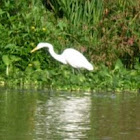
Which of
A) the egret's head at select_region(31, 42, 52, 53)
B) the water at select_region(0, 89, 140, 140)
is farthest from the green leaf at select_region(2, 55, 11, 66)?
the water at select_region(0, 89, 140, 140)

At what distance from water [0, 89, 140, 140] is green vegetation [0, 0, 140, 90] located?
35.0 inches

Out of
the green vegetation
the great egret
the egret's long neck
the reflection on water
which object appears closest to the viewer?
the reflection on water

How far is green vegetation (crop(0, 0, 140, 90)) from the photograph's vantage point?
1319 cm

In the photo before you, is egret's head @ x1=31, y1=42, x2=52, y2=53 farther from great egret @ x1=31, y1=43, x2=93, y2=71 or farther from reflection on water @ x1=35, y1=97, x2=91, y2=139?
reflection on water @ x1=35, y1=97, x2=91, y2=139

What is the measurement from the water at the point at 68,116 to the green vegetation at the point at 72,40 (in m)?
0.89

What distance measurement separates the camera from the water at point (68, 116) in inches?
336

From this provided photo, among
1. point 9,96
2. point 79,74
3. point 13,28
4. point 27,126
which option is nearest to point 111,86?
point 79,74

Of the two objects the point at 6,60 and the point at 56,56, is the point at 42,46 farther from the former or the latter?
the point at 6,60

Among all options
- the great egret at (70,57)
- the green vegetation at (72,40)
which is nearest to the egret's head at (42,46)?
the great egret at (70,57)

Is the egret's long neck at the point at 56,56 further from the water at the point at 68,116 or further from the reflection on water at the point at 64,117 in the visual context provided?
the reflection on water at the point at 64,117

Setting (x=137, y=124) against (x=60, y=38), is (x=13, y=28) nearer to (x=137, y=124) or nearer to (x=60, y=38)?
(x=60, y=38)

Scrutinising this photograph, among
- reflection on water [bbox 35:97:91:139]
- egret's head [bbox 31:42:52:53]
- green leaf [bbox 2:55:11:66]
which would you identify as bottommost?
reflection on water [bbox 35:97:91:139]

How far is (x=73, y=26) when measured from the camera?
15383 millimetres

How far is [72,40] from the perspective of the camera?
599 inches
